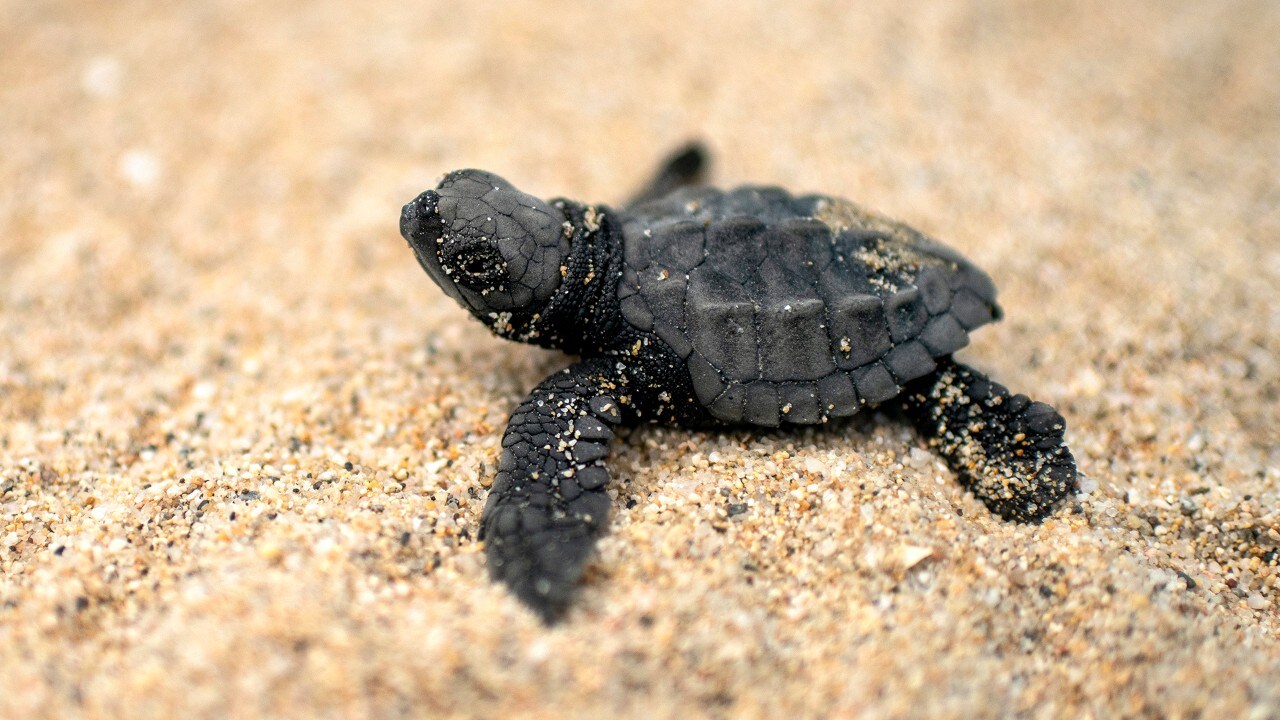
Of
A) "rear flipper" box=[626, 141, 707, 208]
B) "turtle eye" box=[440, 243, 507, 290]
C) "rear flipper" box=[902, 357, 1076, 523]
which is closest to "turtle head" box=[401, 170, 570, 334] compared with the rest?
"turtle eye" box=[440, 243, 507, 290]

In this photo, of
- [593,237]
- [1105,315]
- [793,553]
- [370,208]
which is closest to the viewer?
[793,553]

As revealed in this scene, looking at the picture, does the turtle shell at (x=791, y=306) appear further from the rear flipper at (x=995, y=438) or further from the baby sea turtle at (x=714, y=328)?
the rear flipper at (x=995, y=438)

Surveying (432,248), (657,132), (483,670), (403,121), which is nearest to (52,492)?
(432,248)

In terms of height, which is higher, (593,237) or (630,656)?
(593,237)

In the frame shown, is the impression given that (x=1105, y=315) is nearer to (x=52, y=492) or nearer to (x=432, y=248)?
(x=432, y=248)

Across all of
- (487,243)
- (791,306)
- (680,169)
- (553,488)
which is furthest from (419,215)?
(680,169)

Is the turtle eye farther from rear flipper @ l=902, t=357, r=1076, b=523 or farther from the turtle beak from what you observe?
rear flipper @ l=902, t=357, r=1076, b=523

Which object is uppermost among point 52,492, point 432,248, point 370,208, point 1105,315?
point 432,248
